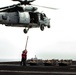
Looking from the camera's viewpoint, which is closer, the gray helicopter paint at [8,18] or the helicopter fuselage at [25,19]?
the gray helicopter paint at [8,18]

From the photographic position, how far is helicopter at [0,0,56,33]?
6131 centimetres

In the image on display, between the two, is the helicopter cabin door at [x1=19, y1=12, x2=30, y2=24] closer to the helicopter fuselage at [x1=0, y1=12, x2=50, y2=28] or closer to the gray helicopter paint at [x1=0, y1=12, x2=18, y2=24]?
the helicopter fuselage at [x1=0, y1=12, x2=50, y2=28]

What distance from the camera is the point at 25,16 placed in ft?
205

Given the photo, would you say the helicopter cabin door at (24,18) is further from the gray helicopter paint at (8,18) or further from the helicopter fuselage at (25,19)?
the gray helicopter paint at (8,18)

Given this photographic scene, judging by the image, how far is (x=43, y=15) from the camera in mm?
64188

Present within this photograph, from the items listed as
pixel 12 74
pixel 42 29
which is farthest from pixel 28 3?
pixel 12 74

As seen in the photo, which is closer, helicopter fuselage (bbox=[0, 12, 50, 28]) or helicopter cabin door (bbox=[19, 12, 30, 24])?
helicopter fuselage (bbox=[0, 12, 50, 28])

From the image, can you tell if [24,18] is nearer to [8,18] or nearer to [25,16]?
[25,16]

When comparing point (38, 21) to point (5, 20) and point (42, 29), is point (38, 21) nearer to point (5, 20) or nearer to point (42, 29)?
point (42, 29)

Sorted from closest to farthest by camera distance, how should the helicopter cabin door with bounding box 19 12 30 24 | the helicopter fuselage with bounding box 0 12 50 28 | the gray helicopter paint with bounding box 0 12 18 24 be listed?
the gray helicopter paint with bounding box 0 12 18 24, the helicopter fuselage with bounding box 0 12 50 28, the helicopter cabin door with bounding box 19 12 30 24

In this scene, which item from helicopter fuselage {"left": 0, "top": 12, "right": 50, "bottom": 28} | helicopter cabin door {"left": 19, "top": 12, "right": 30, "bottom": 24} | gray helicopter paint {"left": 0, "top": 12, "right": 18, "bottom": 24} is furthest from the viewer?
helicopter cabin door {"left": 19, "top": 12, "right": 30, "bottom": 24}

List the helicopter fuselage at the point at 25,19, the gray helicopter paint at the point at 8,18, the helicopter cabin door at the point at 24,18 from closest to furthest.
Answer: the gray helicopter paint at the point at 8,18 → the helicopter fuselage at the point at 25,19 → the helicopter cabin door at the point at 24,18

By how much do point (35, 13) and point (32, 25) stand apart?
261cm

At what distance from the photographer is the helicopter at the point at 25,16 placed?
2414 inches
